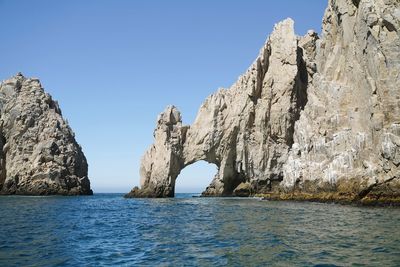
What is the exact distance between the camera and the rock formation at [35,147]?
8988 cm

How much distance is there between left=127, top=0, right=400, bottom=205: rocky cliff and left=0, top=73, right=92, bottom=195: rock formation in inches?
975

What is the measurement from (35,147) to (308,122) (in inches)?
2524

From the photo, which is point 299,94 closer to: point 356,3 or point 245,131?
point 245,131

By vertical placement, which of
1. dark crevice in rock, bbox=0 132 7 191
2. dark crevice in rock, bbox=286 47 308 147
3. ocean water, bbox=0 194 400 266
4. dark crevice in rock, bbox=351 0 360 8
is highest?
dark crevice in rock, bbox=351 0 360 8

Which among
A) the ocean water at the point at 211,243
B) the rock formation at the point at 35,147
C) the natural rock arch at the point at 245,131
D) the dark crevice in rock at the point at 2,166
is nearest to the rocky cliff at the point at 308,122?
the natural rock arch at the point at 245,131

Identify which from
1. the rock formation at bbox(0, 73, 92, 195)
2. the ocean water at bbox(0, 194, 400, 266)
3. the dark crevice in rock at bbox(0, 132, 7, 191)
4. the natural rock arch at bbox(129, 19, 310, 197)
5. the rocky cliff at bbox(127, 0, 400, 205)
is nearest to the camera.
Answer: the ocean water at bbox(0, 194, 400, 266)

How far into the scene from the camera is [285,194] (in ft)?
201

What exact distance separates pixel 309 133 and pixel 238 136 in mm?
18446

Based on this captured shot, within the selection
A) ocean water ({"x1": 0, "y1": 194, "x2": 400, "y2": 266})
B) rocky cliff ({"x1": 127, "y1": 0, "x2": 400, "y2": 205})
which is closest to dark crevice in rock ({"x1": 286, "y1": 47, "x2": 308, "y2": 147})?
rocky cliff ({"x1": 127, "y1": 0, "x2": 400, "y2": 205})

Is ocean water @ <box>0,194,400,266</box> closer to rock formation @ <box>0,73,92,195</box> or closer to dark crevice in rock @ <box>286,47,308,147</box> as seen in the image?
dark crevice in rock @ <box>286,47,308,147</box>

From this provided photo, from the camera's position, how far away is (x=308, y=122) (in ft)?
211

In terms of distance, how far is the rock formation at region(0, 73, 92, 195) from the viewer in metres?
89.9

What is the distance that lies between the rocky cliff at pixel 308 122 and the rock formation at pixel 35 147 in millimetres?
24771

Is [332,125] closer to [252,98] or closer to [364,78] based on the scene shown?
[364,78]
